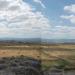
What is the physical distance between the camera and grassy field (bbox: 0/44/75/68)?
20.5ft

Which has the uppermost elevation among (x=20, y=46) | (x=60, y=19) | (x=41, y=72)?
(x=60, y=19)

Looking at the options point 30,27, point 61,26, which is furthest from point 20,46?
point 61,26

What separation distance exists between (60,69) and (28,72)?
52 centimetres

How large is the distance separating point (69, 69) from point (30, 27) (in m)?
0.93

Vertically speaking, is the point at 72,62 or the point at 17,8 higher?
the point at 17,8

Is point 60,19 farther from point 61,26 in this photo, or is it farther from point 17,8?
point 17,8

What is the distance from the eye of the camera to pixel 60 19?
247 inches

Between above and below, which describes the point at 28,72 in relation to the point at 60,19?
below

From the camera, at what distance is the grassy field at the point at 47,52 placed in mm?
6238

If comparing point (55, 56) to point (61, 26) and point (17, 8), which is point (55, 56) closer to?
point (61, 26)

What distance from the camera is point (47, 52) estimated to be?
20.5ft

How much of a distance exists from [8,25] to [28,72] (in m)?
0.83

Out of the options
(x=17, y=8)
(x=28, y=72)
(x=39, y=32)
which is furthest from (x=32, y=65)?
(x=17, y=8)

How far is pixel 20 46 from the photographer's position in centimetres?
622
